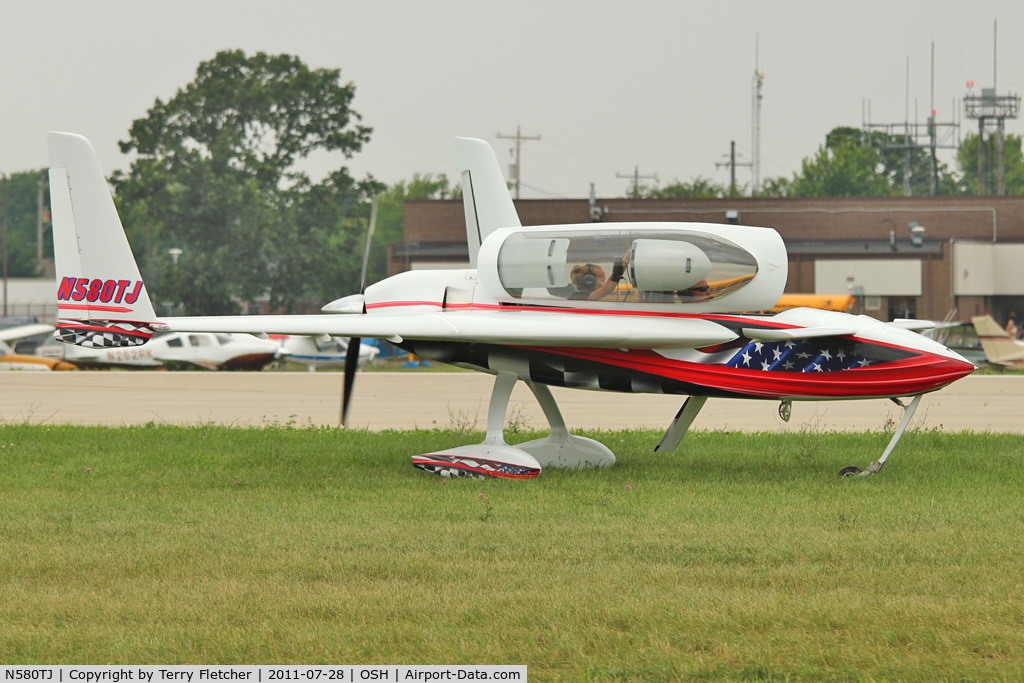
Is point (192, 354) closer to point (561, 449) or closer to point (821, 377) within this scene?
point (561, 449)

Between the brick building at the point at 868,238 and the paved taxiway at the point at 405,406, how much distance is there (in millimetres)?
21476

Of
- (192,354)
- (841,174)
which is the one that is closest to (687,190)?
(841,174)

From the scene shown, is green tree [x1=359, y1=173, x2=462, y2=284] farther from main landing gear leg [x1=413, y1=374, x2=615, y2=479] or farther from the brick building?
main landing gear leg [x1=413, y1=374, x2=615, y2=479]

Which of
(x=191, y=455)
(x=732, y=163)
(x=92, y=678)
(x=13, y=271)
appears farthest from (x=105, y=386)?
(x=13, y=271)

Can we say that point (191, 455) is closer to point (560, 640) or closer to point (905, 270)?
point (560, 640)

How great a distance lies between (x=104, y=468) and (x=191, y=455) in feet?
3.63

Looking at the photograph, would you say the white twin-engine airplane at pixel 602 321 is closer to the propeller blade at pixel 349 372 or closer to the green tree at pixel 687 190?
the propeller blade at pixel 349 372

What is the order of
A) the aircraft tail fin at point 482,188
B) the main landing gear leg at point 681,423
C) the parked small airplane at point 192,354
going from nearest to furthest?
the main landing gear leg at point 681,423 → the aircraft tail fin at point 482,188 → the parked small airplane at point 192,354

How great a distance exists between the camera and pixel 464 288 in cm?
1065

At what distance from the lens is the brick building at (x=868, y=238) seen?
49.2 m
